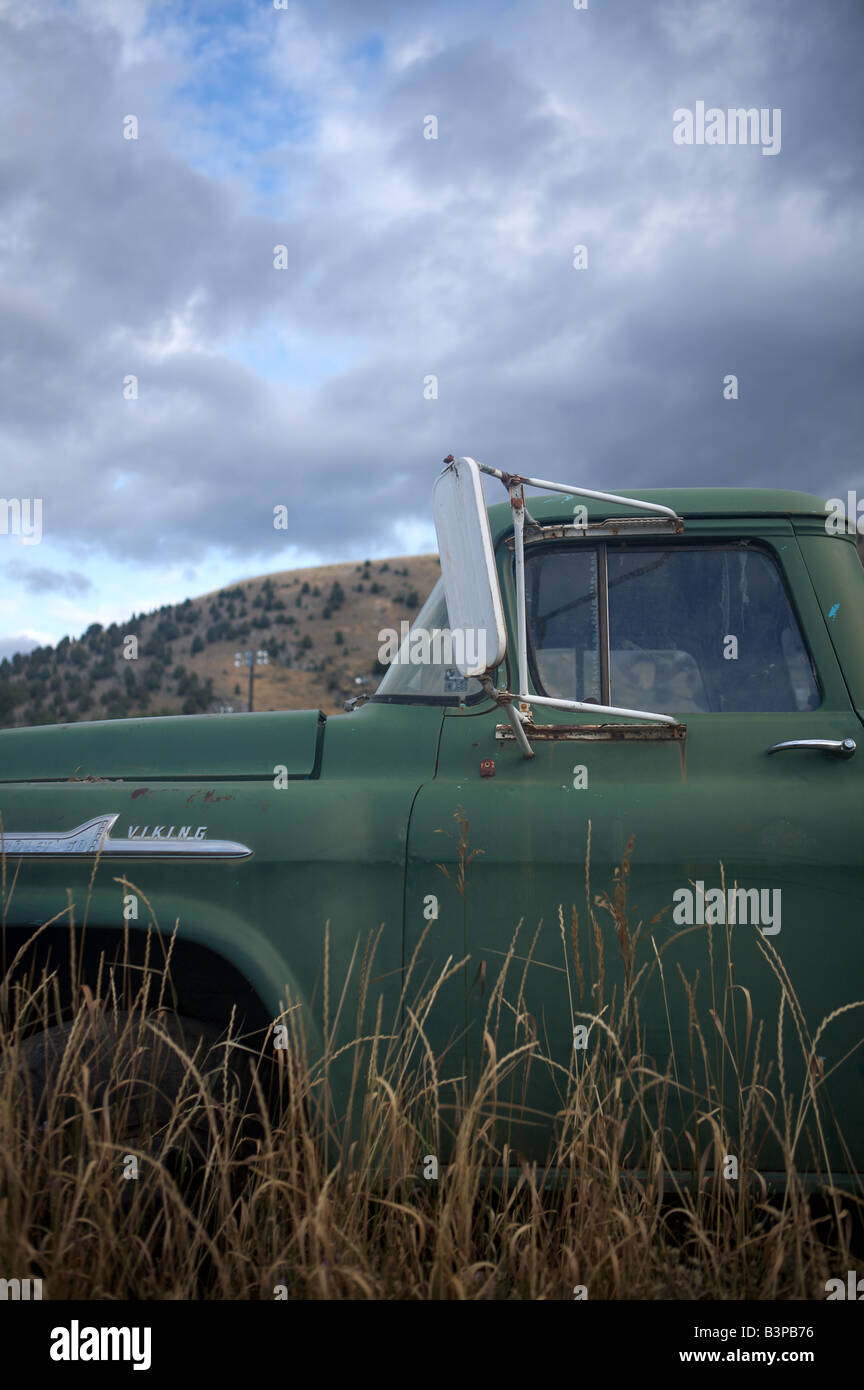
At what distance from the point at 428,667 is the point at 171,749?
852 mm

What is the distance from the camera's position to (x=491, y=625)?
1.88 metres

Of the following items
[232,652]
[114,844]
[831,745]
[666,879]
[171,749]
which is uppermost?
[232,652]

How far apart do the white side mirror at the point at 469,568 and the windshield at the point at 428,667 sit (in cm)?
39

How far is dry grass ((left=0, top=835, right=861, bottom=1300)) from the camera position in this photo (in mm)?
1744

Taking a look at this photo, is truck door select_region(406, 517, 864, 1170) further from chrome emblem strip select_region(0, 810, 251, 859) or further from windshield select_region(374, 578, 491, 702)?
chrome emblem strip select_region(0, 810, 251, 859)

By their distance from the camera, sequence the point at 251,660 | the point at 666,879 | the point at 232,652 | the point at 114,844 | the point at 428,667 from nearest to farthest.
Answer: the point at 666,879
the point at 114,844
the point at 428,667
the point at 251,660
the point at 232,652

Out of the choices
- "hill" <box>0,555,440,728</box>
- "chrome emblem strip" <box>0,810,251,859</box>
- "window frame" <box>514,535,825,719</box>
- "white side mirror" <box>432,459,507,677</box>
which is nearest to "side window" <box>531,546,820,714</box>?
"window frame" <box>514,535,825,719</box>

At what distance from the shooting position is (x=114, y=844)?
2.26m

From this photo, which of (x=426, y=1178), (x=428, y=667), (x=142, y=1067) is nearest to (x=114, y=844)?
(x=142, y=1067)

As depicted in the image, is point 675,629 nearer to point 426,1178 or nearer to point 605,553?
point 605,553

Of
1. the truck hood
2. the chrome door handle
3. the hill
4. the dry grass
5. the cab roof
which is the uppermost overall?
the hill

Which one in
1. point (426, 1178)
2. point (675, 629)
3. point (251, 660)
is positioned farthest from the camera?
point (251, 660)

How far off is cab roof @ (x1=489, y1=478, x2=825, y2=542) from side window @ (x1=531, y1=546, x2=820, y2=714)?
0.11 m
